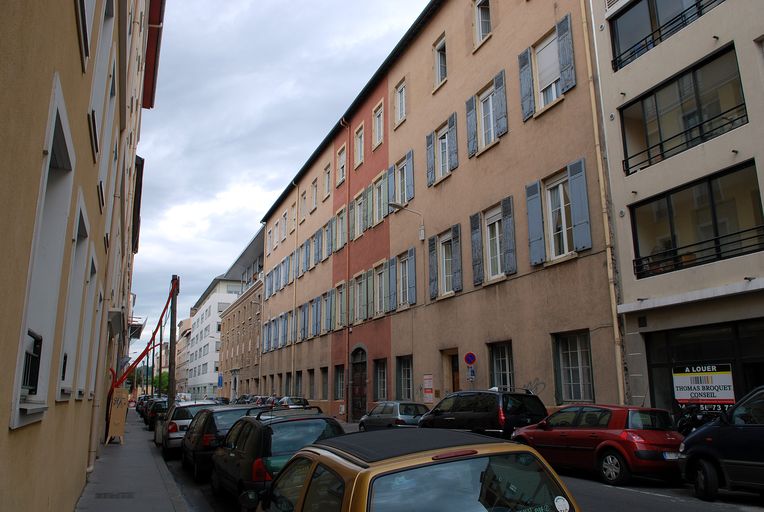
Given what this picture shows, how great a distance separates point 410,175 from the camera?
26.4 metres

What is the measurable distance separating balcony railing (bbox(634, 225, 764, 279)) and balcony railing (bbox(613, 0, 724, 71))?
16.5ft

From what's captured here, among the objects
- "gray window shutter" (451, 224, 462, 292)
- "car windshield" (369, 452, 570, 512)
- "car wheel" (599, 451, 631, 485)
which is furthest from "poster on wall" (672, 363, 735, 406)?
"car windshield" (369, 452, 570, 512)

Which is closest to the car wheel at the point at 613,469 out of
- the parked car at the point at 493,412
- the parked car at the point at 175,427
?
the parked car at the point at 493,412

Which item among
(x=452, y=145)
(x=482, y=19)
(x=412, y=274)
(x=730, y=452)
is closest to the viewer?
(x=730, y=452)

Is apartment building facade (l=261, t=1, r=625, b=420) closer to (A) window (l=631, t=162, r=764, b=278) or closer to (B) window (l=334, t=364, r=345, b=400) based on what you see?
(B) window (l=334, t=364, r=345, b=400)

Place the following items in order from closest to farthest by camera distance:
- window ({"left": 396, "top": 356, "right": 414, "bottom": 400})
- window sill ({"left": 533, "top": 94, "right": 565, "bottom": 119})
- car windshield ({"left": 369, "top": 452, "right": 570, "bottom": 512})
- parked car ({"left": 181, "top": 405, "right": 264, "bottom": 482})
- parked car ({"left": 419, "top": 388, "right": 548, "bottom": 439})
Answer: car windshield ({"left": 369, "top": 452, "right": 570, "bottom": 512}) → parked car ({"left": 181, "top": 405, "right": 264, "bottom": 482}) → parked car ({"left": 419, "top": 388, "right": 548, "bottom": 439}) → window sill ({"left": 533, "top": 94, "right": 565, "bottom": 119}) → window ({"left": 396, "top": 356, "right": 414, "bottom": 400})

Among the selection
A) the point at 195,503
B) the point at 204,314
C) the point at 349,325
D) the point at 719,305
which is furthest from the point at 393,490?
the point at 204,314

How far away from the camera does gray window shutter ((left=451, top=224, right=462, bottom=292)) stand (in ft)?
70.7

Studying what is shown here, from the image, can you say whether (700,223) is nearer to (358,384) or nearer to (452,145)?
(452,145)

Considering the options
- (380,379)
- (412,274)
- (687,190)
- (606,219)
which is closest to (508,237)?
(606,219)

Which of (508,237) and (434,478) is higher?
(508,237)

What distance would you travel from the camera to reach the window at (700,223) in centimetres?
1276

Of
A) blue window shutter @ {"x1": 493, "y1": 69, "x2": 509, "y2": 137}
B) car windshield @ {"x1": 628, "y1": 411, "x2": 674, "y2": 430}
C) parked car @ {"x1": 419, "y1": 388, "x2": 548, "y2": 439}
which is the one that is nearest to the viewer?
car windshield @ {"x1": 628, "y1": 411, "x2": 674, "y2": 430}

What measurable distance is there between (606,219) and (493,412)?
550 cm
